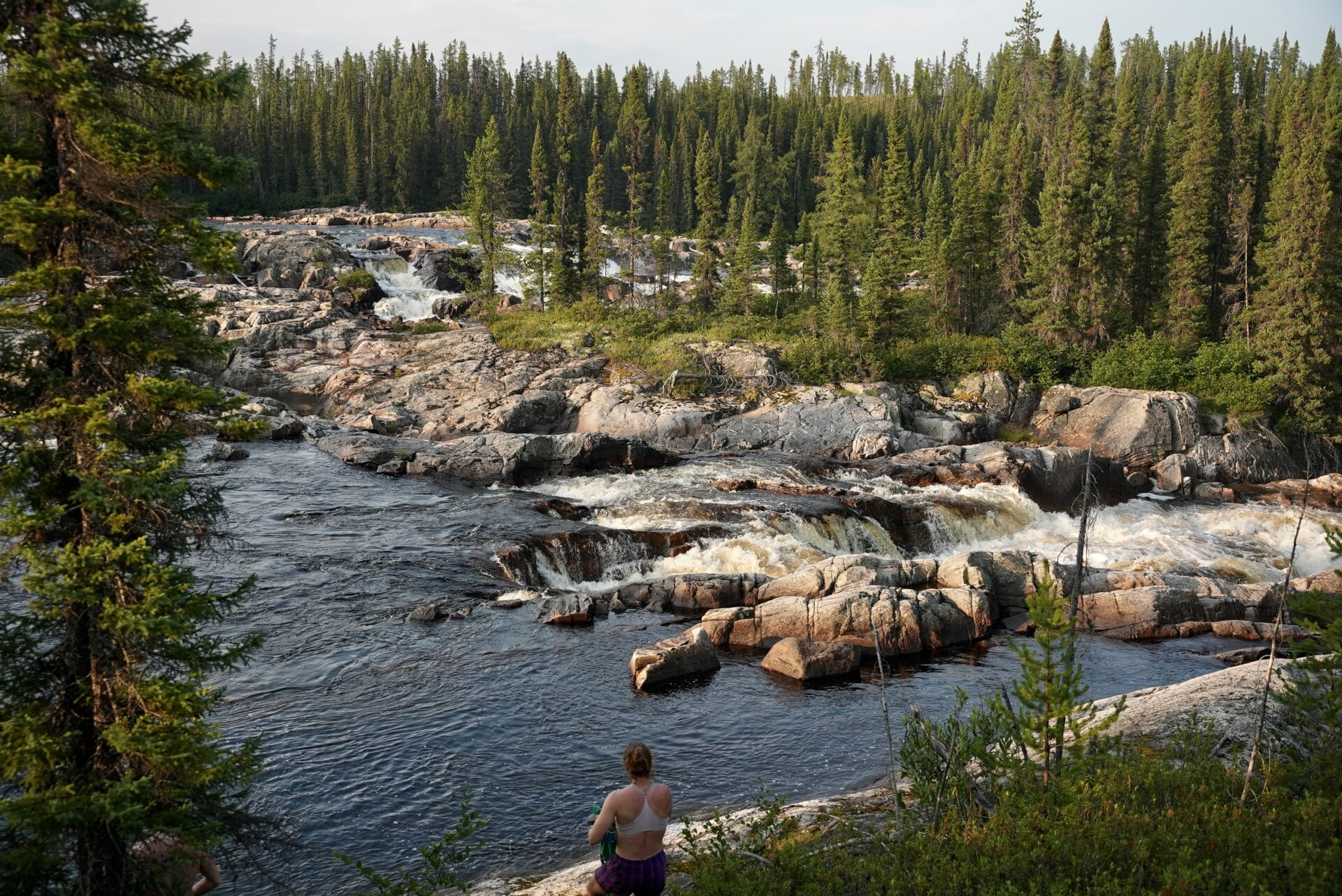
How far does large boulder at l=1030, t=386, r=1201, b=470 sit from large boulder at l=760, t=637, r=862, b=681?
2660cm

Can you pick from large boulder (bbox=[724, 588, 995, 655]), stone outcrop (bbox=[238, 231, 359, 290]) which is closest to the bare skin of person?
large boulder (bbox=[724, 588, 995, 655])

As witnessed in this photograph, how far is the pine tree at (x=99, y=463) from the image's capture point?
9.23 meters

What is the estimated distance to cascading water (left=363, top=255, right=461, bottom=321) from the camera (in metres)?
67.8

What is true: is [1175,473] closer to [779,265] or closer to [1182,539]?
[1182,539]

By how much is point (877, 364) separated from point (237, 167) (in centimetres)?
4205

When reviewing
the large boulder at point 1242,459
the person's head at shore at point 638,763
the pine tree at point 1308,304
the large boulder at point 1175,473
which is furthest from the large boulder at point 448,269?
the person's head at shore at point 638,763

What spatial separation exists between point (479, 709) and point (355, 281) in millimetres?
55791

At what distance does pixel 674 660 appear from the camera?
67.5 ft

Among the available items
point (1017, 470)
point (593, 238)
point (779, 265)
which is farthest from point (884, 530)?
point (593, 238)

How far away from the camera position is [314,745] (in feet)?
55.1

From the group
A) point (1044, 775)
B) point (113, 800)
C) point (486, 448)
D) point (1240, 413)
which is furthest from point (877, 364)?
point (113, 800)

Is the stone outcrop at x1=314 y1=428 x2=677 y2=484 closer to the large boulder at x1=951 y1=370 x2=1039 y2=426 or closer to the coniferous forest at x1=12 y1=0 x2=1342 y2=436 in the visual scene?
the coniferous forest at x1=12 y1=0 x2=1342 y2=436

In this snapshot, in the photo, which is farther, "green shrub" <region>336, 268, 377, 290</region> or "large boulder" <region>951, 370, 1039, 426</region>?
"green shrub" <region>336, 268, 377, 290</region>

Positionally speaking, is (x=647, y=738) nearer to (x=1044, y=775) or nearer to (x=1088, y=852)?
(x=1044, y=775)
